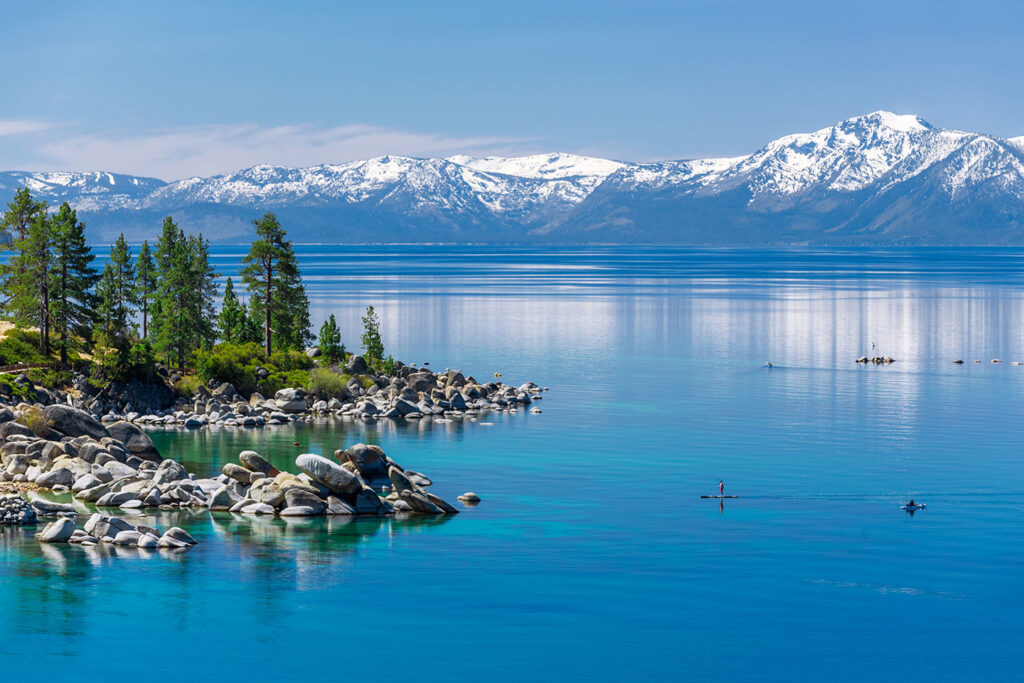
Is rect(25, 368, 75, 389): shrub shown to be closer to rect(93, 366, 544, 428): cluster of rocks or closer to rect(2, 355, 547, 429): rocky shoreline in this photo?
rect(2, 355, 547, 429): rocky shoreline

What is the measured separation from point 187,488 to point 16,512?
8173mm

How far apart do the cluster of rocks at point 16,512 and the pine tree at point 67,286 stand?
3681cm

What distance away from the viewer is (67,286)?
3558 inches

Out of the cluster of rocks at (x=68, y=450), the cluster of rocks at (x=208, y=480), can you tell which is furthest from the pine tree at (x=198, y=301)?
the cluster of rocks at (x=208, y=480)

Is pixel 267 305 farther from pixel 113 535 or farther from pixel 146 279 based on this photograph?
pixel 113 535

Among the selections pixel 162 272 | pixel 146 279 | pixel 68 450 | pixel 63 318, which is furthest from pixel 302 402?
pixel 146 279

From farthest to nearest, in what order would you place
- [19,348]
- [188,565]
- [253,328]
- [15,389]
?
[253,328] → [19,348] → [15,389] → [188,565]

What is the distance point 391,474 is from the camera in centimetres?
5972

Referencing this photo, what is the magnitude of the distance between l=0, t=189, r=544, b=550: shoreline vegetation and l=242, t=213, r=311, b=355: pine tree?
0.19 meters

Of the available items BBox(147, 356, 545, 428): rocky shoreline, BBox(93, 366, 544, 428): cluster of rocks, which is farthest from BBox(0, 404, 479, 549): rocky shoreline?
BBox(147, 356, 545, 428): rocky shoreline

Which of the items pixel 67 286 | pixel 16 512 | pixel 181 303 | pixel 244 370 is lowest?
pixel 16 512

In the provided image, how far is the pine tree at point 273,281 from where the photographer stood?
106 m

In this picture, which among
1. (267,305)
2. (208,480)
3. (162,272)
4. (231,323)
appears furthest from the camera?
(231,323)

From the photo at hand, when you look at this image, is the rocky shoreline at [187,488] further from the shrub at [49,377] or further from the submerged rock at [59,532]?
the shrub at [49,377]
